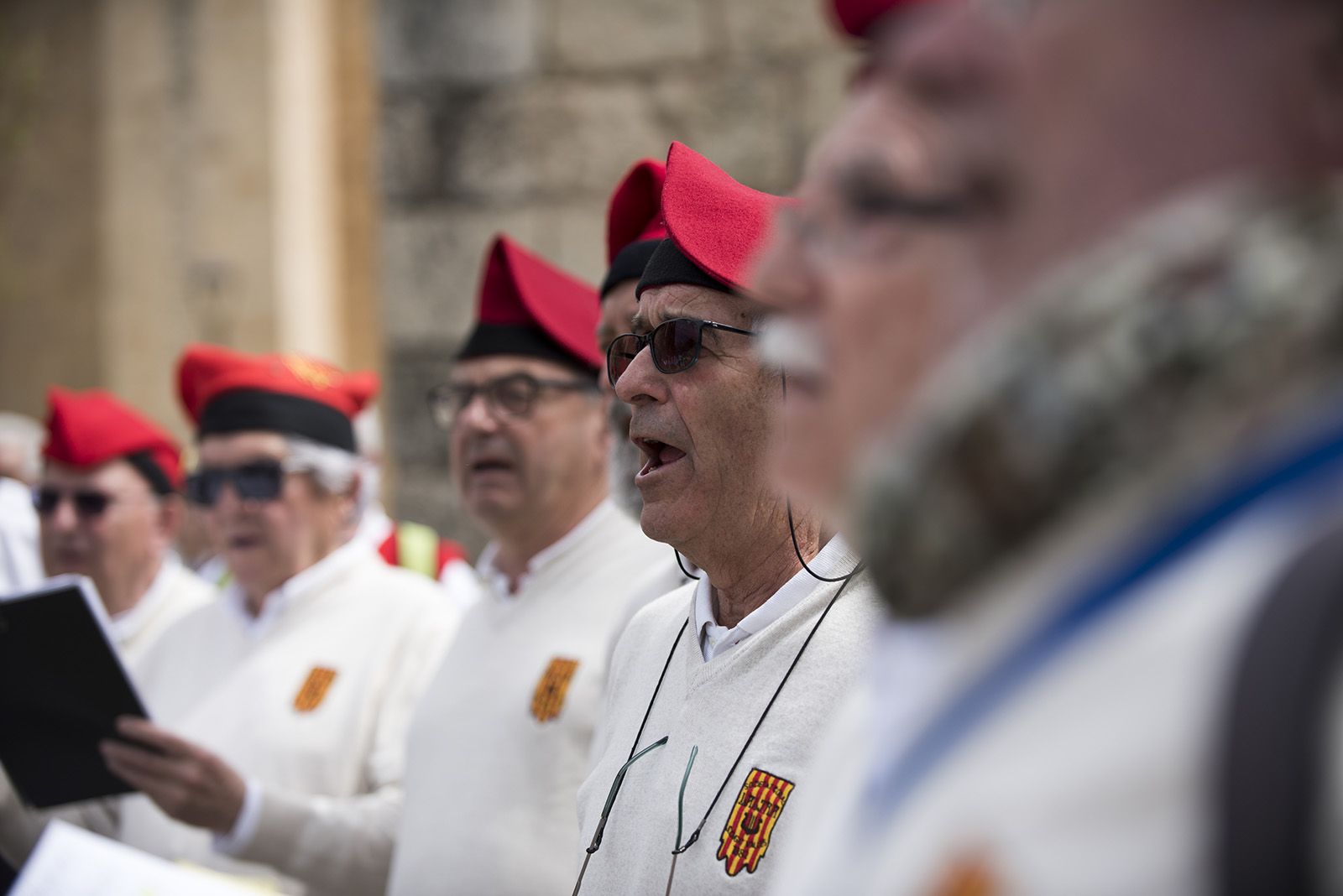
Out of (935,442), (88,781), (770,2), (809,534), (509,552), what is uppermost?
(770,2)

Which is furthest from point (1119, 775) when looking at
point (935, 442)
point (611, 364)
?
point (611, 364)

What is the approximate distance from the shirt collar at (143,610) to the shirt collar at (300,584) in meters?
0.80

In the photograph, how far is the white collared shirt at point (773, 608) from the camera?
7.77ft

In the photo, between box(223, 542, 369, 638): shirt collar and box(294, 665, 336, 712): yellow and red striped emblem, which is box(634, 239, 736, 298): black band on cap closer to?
box(294, 665, 336, 712): yellow and red striped emblem

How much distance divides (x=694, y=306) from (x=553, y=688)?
1.28 metres

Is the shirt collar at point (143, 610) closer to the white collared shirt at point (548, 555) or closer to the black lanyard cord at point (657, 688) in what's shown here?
the white collared shirt at point (548, 555)

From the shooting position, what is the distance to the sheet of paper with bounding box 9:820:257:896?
2.18m

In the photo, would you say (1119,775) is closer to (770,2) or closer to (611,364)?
(611,364)

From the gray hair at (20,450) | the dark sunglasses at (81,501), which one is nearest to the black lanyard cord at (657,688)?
the dark sunglasses at (81,501)

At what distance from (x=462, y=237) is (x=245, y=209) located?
9.16 feet

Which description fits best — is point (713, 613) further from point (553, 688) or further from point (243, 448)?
point (243, 448)

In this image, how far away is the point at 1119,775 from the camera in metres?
0.75

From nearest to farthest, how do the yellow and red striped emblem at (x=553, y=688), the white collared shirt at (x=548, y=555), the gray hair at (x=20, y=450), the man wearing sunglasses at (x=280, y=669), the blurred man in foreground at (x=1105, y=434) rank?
the blurred man in foreground at (x=1105, y=434) < the yellow and red striped emblem at (x=553, y=688) < the man wearing sunglasses at (x=280, y=669) < the white collared shirt at (x=548, y=555) < the gray hair at (x=20, y=450)

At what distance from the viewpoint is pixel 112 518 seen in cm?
553
